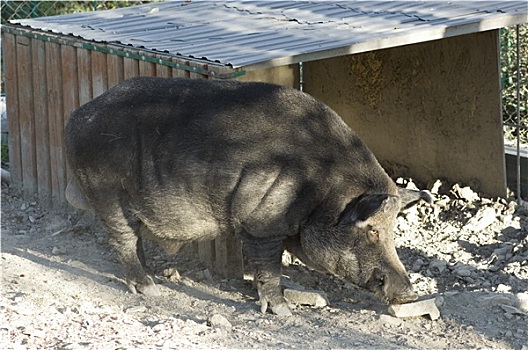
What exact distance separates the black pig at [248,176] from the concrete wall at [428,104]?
264cm

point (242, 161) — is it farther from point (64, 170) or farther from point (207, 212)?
point (64, 170)

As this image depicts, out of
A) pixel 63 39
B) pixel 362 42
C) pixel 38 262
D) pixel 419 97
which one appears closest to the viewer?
pixel 362 42

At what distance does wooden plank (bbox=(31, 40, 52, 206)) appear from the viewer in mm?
8945

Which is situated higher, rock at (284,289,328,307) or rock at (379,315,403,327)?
rock at (284,289,328,307)

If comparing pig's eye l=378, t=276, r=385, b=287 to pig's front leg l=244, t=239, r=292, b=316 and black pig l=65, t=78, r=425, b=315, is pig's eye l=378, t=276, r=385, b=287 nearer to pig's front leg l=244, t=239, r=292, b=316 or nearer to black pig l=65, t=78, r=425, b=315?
black pig l=65, t=78, r=425, b=315

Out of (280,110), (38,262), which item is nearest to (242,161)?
(280,110)

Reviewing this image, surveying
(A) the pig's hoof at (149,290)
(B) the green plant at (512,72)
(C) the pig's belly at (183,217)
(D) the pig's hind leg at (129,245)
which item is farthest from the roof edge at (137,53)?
(B) the green plant at (512,72)

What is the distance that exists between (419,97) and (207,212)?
11.4 feet

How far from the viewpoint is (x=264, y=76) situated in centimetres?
786

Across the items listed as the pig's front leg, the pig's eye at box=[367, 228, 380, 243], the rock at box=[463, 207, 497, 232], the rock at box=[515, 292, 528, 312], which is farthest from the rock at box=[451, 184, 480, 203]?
the pig's front leg

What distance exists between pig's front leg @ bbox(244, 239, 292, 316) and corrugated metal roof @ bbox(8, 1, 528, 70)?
3.87 ft

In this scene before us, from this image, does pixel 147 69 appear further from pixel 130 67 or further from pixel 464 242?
pixel 464 242

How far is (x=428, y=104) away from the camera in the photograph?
30.9 ft

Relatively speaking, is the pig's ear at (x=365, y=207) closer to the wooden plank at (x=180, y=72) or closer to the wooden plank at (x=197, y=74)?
the wooden plank at (x=197, y=74)
